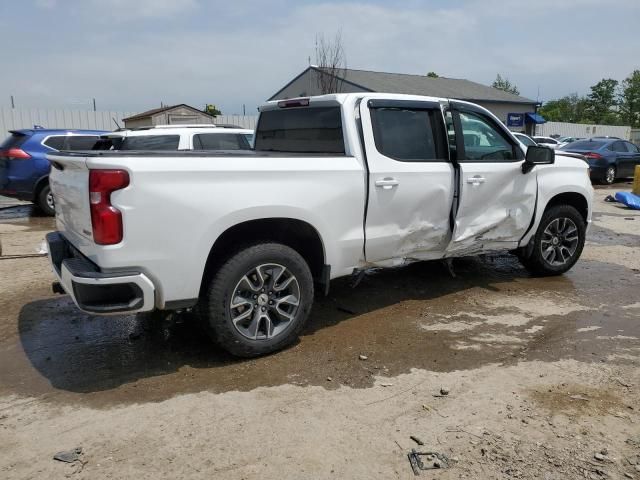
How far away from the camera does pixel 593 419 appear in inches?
125

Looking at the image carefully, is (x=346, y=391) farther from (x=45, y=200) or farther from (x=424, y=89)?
(x=424, y=89)

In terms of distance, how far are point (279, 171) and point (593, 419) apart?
2.58 meters

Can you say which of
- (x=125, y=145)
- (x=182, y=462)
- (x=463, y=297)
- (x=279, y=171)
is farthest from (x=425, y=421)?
(x=125, y=145)

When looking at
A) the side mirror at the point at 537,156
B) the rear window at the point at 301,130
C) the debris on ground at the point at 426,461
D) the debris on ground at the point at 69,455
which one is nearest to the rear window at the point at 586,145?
the side mirror at the point at 537,156

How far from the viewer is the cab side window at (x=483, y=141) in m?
5.18

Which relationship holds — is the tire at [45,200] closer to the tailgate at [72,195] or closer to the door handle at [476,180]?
the tailgate at [72,195]

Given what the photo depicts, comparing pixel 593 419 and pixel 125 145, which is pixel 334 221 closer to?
pixel 593 419

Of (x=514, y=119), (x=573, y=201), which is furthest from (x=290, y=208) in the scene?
(x=514, y=119)

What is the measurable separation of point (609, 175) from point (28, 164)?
16675 millimetres

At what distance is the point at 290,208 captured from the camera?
12.7ft

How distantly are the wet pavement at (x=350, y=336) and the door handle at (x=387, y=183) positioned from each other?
1260mm

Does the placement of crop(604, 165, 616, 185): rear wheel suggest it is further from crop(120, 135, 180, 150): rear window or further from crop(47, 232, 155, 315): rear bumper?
crop(47, 232, 155, 315): rear bumper

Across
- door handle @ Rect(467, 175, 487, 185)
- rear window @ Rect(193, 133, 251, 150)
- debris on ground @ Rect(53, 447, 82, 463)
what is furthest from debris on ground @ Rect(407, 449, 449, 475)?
rear window @ Rect(193, 133, 251, 150)

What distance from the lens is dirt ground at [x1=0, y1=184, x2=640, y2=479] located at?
2.80 meters
